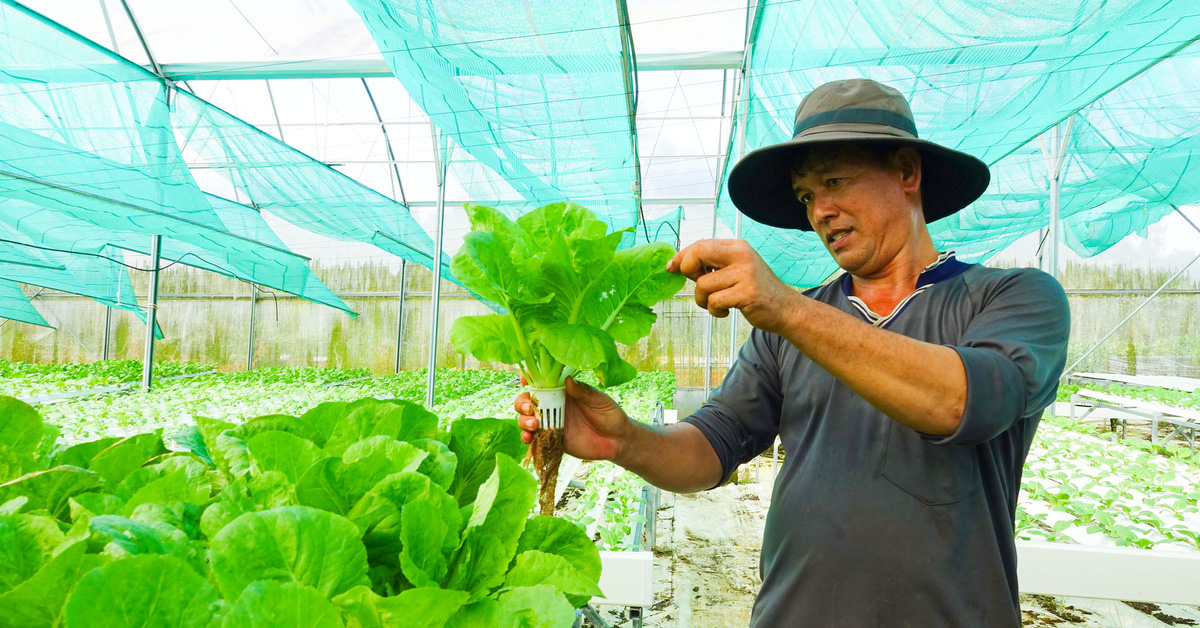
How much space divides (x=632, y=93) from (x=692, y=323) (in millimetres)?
10022

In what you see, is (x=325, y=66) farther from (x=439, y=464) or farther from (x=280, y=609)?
(x=280, y=609)

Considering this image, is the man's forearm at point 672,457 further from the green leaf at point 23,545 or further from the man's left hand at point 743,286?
the green leaf at point 23,545

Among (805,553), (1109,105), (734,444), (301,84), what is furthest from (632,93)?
(301,84)

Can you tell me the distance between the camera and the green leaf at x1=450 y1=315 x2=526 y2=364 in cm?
112

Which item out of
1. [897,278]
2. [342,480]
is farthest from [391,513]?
[897,278]

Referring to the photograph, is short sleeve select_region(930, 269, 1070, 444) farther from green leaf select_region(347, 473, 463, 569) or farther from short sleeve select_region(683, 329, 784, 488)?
green leaf select_region(347, 473, 463, 569)

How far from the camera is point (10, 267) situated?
9.27 meters

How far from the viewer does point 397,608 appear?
0.53 m

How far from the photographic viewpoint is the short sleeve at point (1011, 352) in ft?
3.23

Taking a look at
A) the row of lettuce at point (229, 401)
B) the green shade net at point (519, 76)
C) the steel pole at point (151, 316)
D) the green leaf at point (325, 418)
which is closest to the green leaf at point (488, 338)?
the green leaf at point (325, 418)

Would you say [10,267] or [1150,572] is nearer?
[1150,572]

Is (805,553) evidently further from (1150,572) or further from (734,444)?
(1150,572)

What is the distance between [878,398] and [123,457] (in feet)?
3.68

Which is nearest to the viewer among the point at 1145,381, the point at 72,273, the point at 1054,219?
the point at 1054,219
